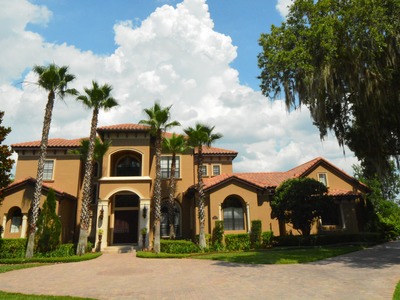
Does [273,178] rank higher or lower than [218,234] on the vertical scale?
higher

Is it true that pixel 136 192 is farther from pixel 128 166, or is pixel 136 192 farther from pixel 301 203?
pixel 301 203

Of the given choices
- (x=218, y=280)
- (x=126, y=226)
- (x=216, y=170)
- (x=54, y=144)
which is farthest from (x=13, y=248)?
(x=216, y=170)

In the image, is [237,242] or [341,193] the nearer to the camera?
[237,242]

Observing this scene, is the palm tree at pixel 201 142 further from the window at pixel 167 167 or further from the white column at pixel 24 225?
the white column at pixel 24 225

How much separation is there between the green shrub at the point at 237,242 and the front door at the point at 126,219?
9087 millimetres

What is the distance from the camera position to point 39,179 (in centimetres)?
1998

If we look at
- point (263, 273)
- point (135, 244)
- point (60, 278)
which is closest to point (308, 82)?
point (263, 273)

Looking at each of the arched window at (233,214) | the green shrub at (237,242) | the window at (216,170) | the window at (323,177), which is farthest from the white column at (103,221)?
the window at (323,177)

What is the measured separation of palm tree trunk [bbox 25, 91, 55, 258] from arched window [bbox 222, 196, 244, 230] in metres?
13.7

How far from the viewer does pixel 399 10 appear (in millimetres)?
14305

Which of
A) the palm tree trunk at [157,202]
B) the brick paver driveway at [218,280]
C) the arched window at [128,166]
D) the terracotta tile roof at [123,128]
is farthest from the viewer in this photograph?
the arched window at [128,166]

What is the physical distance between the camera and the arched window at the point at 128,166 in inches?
1067

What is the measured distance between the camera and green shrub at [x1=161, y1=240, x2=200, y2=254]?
20453 mm

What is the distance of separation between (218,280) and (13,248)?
15797mm
